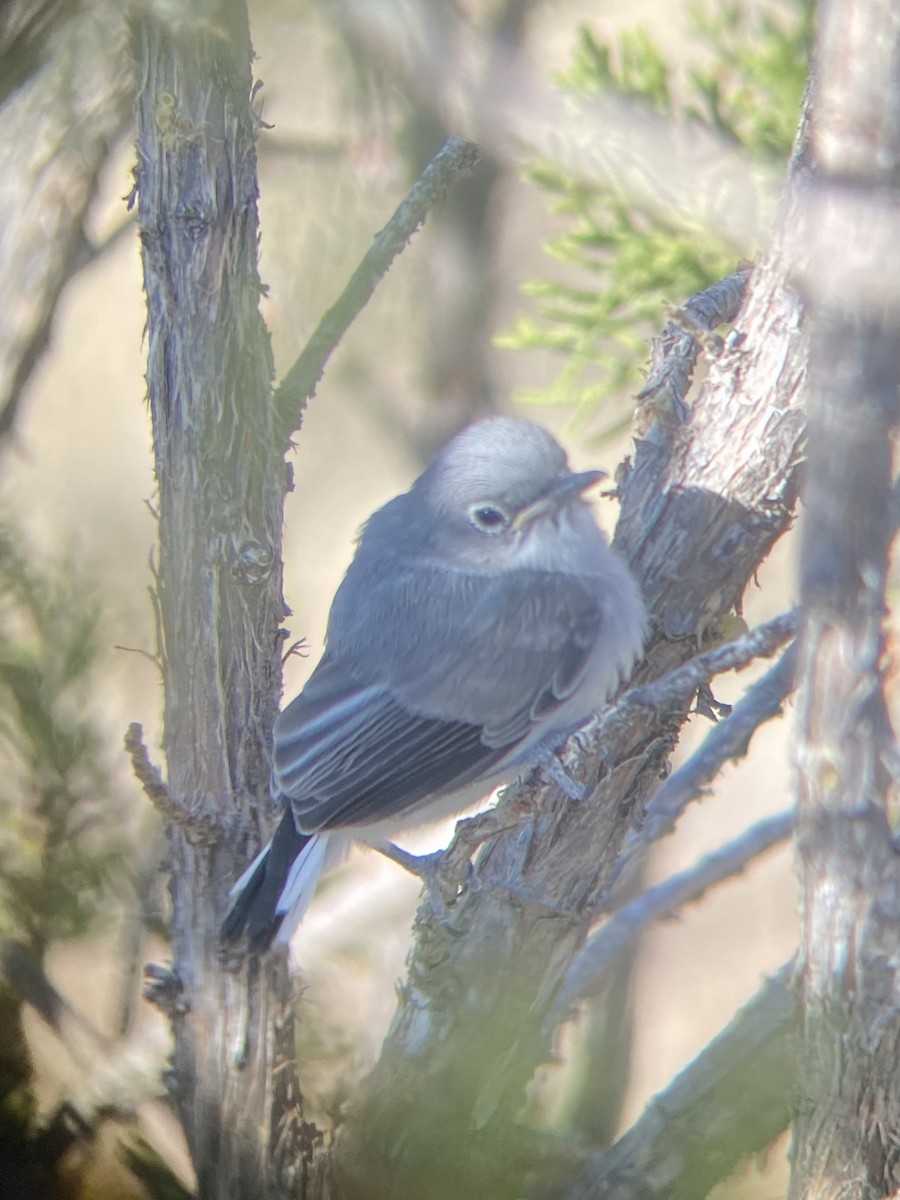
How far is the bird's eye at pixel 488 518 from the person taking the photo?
3.19 m

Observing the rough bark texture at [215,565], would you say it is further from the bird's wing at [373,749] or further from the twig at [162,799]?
the bird's wing at [373,749]

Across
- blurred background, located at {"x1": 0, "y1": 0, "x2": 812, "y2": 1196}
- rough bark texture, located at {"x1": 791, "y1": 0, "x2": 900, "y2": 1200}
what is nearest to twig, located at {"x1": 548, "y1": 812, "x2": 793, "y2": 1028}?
blurred background, located at {"x1": 0, "y1": 0, "x2": 812, "y2": 1196}

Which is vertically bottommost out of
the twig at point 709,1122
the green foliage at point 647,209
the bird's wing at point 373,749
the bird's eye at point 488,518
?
the twig at point 709,1122

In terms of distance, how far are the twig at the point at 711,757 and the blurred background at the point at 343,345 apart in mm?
717

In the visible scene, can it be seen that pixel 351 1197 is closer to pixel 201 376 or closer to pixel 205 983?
pixel 205 983

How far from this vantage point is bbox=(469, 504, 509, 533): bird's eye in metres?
3.19

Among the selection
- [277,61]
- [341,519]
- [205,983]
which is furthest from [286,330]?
[341,519]

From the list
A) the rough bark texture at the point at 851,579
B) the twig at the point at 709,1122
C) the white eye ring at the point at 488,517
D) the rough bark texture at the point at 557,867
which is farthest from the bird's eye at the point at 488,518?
the rough bark texture at the point at 851,579

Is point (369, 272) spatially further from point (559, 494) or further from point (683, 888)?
point (683, 888)

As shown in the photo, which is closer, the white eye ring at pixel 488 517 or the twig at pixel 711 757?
the twig at pixel 711 757

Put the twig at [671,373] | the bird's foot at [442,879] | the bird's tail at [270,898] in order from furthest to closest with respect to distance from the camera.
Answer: the twig at [671,373] → the bird's foot at [442,879] → the bird's tail at [270,898]

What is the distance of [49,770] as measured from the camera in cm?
320

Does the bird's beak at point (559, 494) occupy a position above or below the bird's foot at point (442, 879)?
above

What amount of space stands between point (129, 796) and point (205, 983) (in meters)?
1.08
